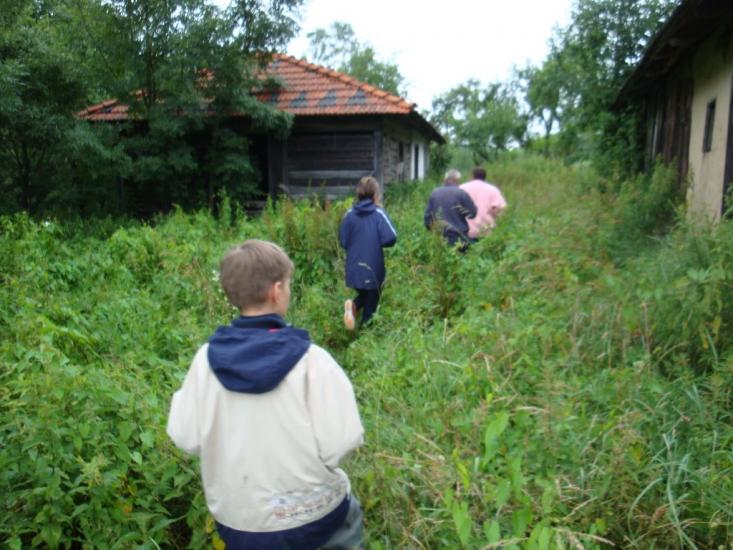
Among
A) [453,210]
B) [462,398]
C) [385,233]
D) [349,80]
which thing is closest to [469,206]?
[453,210]

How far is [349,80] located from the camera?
1459 centimetres

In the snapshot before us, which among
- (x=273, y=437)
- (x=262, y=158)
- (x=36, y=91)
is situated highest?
(x=36, y=91)

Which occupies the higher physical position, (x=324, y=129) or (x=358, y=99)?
(x=358, y=99)

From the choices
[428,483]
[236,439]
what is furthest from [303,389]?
[428,483]

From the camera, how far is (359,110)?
44.3 ft

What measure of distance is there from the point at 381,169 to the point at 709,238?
10563 millimetres

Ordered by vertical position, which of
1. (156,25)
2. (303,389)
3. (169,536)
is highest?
(156,25)

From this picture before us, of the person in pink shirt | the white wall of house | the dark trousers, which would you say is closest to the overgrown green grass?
the dark trousers

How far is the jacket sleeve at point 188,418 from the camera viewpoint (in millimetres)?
2023

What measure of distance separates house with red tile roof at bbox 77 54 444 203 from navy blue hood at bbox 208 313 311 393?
39.4 ft

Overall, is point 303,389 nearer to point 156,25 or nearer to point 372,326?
point 372,326

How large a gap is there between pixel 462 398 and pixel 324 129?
457 inches

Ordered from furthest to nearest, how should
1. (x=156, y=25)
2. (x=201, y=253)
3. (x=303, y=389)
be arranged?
(x=156, y=25) < (x=201, y=253) < (x=303, y=389)

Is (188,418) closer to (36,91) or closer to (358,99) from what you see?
(358,99)
